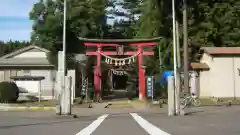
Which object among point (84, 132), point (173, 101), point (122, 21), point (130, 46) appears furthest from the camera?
point (122, 21)

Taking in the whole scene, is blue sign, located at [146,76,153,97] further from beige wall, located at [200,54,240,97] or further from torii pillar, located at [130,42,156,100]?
beige wall, located at [200,54,240,97]

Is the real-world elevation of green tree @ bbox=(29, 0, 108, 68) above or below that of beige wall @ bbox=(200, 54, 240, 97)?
above

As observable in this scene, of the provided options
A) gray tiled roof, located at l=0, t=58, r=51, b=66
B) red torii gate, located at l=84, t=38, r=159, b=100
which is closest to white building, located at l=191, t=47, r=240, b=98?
red torii gate, located at l=84, t=38, r=159, b=100

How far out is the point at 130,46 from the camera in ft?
122

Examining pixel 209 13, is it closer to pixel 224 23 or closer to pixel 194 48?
pixel 224 23

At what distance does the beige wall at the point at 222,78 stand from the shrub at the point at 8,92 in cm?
1690

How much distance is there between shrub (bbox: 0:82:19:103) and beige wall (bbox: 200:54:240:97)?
1690cm

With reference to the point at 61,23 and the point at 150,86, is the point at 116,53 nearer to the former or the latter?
the point at 150,86

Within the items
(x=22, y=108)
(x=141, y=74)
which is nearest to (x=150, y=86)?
(x=141, y=74)

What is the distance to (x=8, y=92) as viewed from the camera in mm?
32906

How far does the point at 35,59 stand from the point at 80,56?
598cm

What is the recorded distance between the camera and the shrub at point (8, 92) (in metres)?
32.5

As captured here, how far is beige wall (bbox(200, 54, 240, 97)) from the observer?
128 feet

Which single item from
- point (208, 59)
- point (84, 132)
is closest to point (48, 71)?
point (208, 59)
